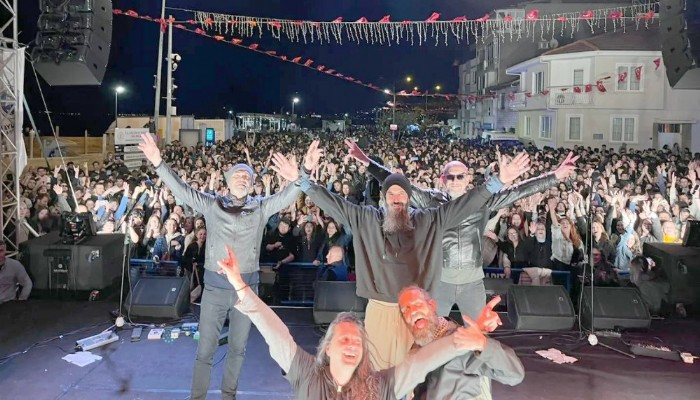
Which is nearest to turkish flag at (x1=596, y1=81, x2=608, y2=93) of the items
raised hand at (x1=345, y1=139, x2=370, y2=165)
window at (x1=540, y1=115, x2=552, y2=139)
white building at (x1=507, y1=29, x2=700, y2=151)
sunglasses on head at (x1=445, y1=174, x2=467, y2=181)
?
white building at (x1=507, y1=29, x2=700, y2=151)

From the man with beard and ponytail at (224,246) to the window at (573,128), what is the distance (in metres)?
27.2

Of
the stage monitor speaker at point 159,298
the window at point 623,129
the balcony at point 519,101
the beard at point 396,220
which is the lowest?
the stage monitor speaker at point 159,298

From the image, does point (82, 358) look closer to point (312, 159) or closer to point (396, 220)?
point (312, 159)

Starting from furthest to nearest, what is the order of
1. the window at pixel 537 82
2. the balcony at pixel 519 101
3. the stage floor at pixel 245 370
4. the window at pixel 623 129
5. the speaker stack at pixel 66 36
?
1. the balcony at pixel 519 101
2. the window at pixel 537 82
3. the window at pixel 623 129
4. the speaker stack at pixel 66 36
5. the stage floor at pixel 245 370

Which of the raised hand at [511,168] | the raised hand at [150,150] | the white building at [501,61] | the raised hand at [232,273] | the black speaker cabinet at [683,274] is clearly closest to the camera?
the raised hand at [232,273]

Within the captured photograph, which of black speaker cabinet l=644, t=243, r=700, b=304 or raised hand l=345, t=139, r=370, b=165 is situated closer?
raised hand l=345, t=139, r=370, b=165

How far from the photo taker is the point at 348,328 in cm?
257

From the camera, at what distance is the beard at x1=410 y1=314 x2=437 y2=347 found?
2814 mm

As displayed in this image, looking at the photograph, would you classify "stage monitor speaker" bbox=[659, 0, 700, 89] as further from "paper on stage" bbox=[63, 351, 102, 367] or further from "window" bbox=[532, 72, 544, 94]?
"window" bbox=[532, 72, 544, 94]

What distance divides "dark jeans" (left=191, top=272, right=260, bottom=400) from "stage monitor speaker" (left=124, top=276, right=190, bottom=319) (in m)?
2.48

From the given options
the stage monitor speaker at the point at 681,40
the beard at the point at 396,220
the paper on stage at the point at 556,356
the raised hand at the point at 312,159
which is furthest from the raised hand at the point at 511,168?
the stage monitor speaker at the point at 681,40

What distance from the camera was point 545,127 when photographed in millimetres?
31047

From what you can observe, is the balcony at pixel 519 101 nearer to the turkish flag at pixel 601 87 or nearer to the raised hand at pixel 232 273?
the turkish flag at pixel 601 87

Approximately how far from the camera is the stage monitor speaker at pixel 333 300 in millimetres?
6215
